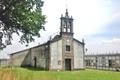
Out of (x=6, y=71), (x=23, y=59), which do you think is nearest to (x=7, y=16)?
(x=6, y=71)

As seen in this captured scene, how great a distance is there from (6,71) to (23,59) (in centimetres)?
4921

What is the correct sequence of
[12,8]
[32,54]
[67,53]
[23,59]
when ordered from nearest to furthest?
[12,8], [67,53], [32,54], [23,59]

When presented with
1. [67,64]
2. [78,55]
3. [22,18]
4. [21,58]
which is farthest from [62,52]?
[22,18]

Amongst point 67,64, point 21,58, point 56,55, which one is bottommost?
point 67,64

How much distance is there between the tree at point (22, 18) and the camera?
80.2 ft

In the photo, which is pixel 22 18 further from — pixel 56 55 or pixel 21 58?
pixel 21 58

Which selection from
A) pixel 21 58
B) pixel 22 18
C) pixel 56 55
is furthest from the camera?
pixel 21 58

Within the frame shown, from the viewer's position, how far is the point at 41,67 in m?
46.2

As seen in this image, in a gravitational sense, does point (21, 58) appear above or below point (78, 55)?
below

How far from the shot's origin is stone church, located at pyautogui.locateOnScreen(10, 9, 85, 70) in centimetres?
4431

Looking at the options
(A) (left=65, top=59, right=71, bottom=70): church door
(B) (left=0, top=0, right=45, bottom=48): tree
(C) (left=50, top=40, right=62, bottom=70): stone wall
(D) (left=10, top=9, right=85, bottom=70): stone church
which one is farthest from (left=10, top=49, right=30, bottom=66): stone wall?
(B) (left=0, top=0, right=45, bottom=48): tree

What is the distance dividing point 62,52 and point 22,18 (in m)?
21.2

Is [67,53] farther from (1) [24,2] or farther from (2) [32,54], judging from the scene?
(1) [24,2]

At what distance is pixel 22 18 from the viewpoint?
81.6ft
